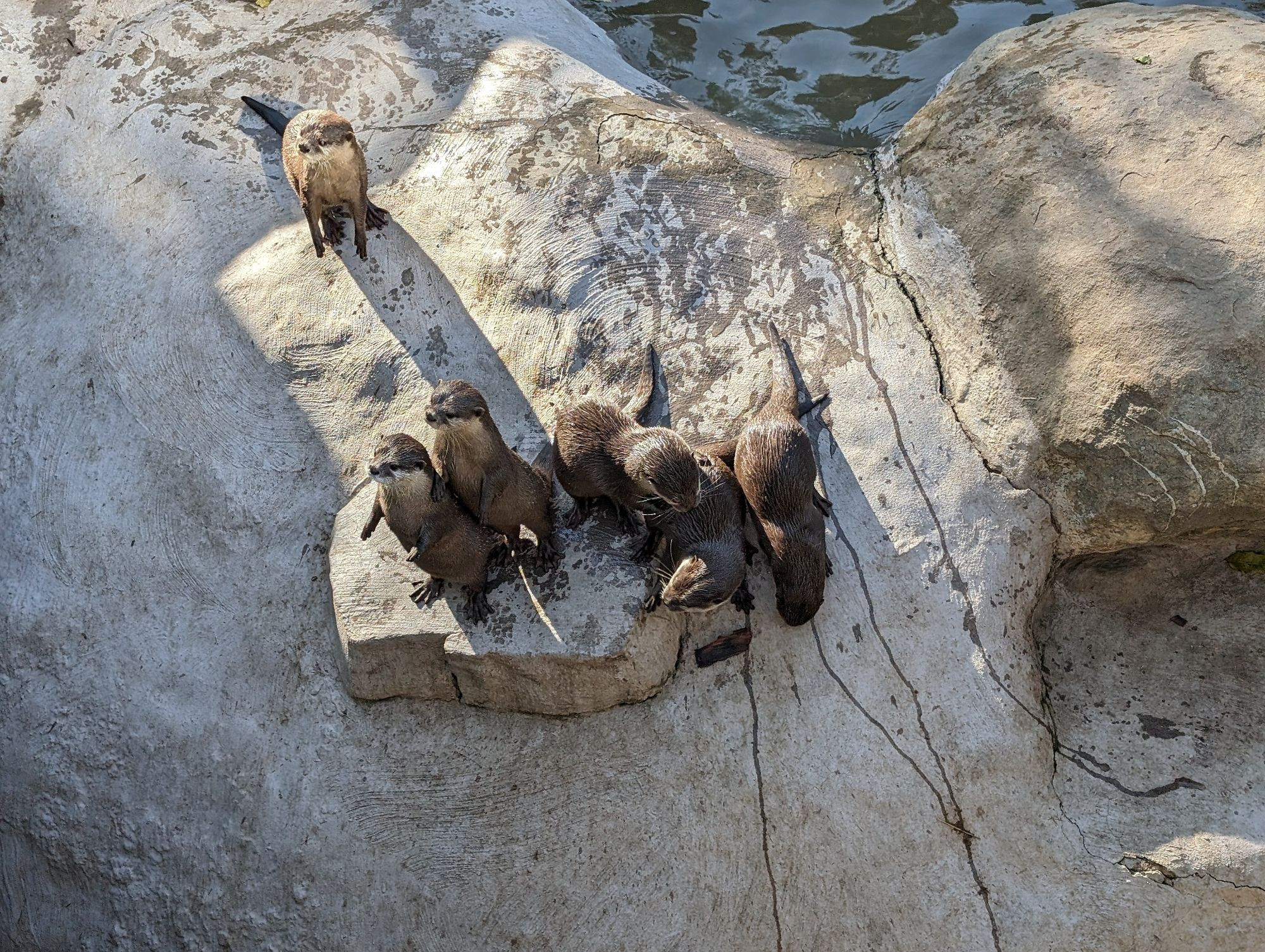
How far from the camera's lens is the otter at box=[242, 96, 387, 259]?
10.6ft

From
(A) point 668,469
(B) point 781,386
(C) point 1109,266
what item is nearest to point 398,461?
(A) point 668,469

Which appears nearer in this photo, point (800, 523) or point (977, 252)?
point (800, 523)

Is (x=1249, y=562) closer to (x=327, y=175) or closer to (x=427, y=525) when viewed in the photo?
(x=427, y=525)

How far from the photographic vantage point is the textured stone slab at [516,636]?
2.70 m

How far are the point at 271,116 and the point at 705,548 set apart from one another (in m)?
2.60

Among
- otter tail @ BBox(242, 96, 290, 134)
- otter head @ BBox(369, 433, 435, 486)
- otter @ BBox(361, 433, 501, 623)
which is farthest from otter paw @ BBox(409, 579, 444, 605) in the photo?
otter tail @ BBox(242, 96, 290, 134)

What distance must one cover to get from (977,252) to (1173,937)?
2162 mm

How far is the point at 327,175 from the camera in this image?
328 centimetres

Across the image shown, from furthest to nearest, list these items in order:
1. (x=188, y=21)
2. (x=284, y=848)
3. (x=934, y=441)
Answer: (x=188, y=21), (x=934, y=441), (x=284, y=848)

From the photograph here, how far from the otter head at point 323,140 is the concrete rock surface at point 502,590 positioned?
384mm

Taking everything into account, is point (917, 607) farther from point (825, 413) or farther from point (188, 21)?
point (188, 21)

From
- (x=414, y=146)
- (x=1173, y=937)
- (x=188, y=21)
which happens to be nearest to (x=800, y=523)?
(x=1173, y=937)

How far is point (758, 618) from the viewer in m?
2.89

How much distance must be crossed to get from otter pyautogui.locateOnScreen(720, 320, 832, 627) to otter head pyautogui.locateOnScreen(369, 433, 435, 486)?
3.21ft
